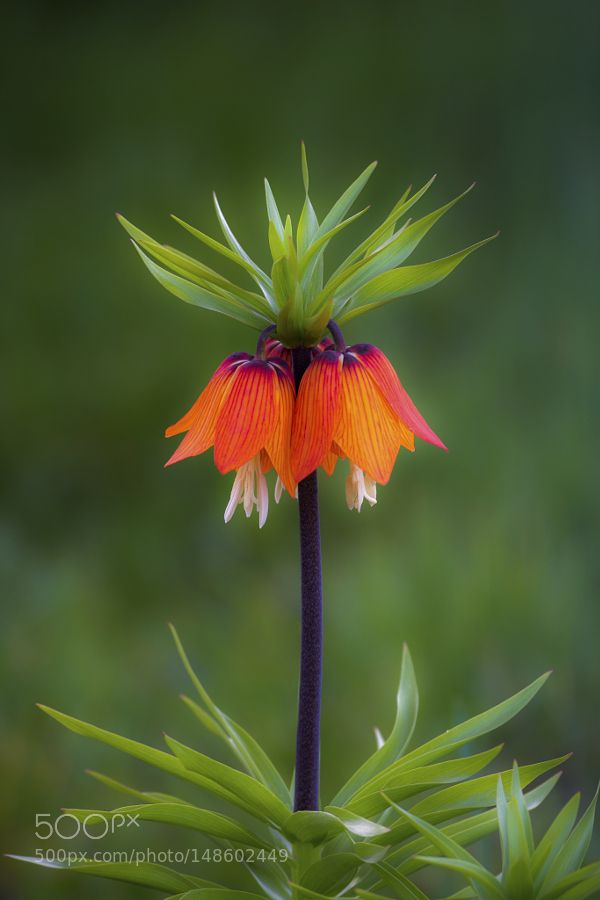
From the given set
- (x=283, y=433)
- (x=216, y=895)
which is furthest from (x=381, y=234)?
(x=216, y=895)

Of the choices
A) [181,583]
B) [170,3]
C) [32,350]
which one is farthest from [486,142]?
[181,583]

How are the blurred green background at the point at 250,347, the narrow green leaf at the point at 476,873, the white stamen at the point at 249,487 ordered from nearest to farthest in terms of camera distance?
the narrow green leaf at the point at 476,873 → the white stamen at the point at 249,487 → the blurred green background at the point at 250,347

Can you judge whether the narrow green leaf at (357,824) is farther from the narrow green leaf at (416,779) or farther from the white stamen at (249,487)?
the white stamen at (249,487)

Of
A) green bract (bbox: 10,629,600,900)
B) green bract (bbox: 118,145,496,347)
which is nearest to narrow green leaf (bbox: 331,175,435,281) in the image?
green bract (bbox: 118,145,496,347)

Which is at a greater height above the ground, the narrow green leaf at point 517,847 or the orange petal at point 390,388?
the orange petal at point 390,388

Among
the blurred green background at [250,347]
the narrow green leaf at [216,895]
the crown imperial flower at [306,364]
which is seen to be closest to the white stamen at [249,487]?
the crown imperial flower at [306,364]

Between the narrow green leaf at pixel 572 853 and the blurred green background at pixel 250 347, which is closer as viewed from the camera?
the narrow green leaf at pixel 572 853

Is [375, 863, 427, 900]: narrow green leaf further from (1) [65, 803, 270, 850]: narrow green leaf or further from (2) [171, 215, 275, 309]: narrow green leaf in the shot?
(2) [171, 215, 275, 309]: narrow green leaf

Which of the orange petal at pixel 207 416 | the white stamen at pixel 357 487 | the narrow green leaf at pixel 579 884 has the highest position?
the orange petal at pixel 207 416
